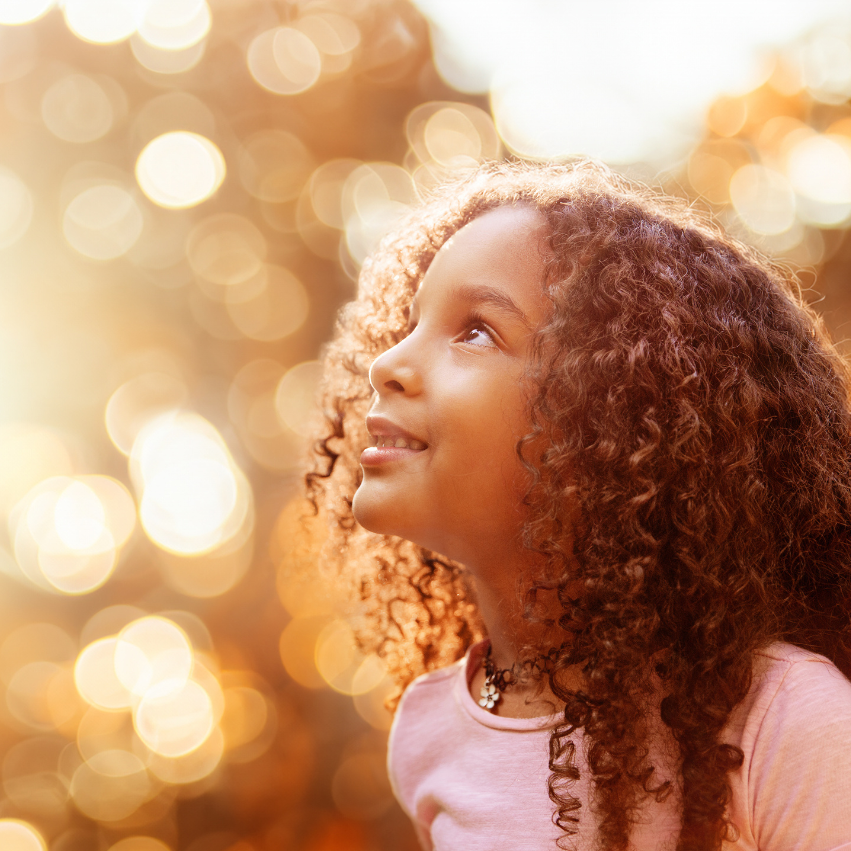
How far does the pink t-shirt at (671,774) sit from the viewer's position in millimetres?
523

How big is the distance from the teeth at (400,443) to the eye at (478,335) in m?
0.10

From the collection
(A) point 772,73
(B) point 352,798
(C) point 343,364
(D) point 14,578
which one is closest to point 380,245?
(C) point 343,364

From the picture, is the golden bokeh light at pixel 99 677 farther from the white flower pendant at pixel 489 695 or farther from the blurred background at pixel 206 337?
the white flower pendant at pixel 489 695

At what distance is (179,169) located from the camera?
1.23 m

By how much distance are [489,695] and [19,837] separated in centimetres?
89

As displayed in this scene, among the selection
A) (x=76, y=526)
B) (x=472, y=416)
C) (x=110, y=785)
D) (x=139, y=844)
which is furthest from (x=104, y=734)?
(x=472, y=416)

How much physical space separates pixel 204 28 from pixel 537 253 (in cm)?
82

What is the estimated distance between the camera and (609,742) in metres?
0.59

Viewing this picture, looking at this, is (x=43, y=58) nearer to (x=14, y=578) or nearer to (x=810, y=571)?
(x=14, y=578)

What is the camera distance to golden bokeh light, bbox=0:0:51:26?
1145 millimetres

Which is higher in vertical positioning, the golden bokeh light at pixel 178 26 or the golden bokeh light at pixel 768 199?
the golden bokeh light at pixel 178 26

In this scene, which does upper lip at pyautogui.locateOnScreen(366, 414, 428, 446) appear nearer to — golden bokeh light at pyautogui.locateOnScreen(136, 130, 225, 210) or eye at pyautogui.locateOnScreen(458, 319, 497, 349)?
eye at pyautogui.locateOnScreen(458, 319, 497, 349)

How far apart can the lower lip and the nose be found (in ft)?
0.17

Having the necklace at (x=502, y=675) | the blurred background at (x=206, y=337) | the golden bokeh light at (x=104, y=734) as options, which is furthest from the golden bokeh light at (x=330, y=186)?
the golden bokeh light at (x=104, y=734)
